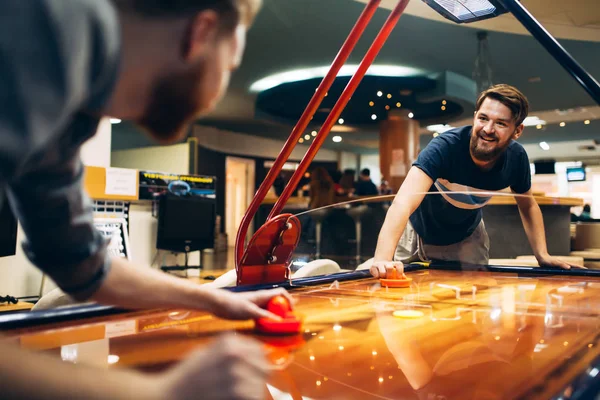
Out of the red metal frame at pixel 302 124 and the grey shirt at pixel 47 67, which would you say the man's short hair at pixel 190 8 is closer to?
the grey shirt at pixel 47 67

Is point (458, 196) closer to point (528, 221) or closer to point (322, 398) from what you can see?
point (528, 221)

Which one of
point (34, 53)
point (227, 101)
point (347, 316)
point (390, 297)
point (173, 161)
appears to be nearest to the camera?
point (34, 53)

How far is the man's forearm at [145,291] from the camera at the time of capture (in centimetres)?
73

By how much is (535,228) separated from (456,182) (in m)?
0.37

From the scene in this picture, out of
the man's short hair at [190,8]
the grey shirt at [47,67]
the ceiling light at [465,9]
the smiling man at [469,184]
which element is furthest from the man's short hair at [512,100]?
the grey shirt at [47,67]

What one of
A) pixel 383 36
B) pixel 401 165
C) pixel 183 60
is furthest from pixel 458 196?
pixel 401 165

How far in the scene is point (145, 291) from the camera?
77 centimetres

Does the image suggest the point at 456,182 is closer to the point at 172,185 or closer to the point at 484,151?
the point at 484,151

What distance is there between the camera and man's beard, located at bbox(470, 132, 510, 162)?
204 cm

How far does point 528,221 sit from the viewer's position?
1.97 metres

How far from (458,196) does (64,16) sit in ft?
6.08

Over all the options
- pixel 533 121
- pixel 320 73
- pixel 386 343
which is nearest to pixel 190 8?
pixel 386 343

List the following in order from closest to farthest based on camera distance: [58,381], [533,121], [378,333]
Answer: [58,381] < [378,333] < [533,121]

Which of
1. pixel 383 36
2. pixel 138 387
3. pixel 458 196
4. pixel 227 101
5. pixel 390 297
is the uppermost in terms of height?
pixel 227 101
